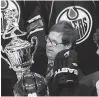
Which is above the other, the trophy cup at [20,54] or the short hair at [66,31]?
the short hair at [66,31]

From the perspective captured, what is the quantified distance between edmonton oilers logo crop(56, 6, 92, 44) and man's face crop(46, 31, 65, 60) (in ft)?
0.20

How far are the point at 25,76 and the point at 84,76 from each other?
204mm

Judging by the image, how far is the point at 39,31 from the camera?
1.09 m

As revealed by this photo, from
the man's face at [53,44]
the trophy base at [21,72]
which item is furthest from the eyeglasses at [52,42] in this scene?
the trophy base at [21,72]

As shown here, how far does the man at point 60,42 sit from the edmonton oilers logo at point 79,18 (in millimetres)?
21

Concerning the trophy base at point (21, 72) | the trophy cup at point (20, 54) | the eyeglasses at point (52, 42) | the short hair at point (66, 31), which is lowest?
the trophy base at point (21, 72)

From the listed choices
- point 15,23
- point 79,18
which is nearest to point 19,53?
point 15,23

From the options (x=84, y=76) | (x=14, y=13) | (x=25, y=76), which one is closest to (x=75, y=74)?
(x=84, y=76)

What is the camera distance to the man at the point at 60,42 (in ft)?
3.41

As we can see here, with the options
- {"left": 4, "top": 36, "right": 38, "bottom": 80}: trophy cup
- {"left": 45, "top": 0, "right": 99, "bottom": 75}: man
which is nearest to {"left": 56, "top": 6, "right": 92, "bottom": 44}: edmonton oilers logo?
{"left": 45, "top": 0, "right": 99, "bottom": 75}: man

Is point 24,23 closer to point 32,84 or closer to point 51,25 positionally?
point 51,25

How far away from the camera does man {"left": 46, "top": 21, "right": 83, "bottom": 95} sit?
1039mm

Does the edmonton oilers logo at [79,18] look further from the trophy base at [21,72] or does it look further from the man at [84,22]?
the trophy base at [21,72]

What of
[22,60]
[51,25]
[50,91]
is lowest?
[50,91]
